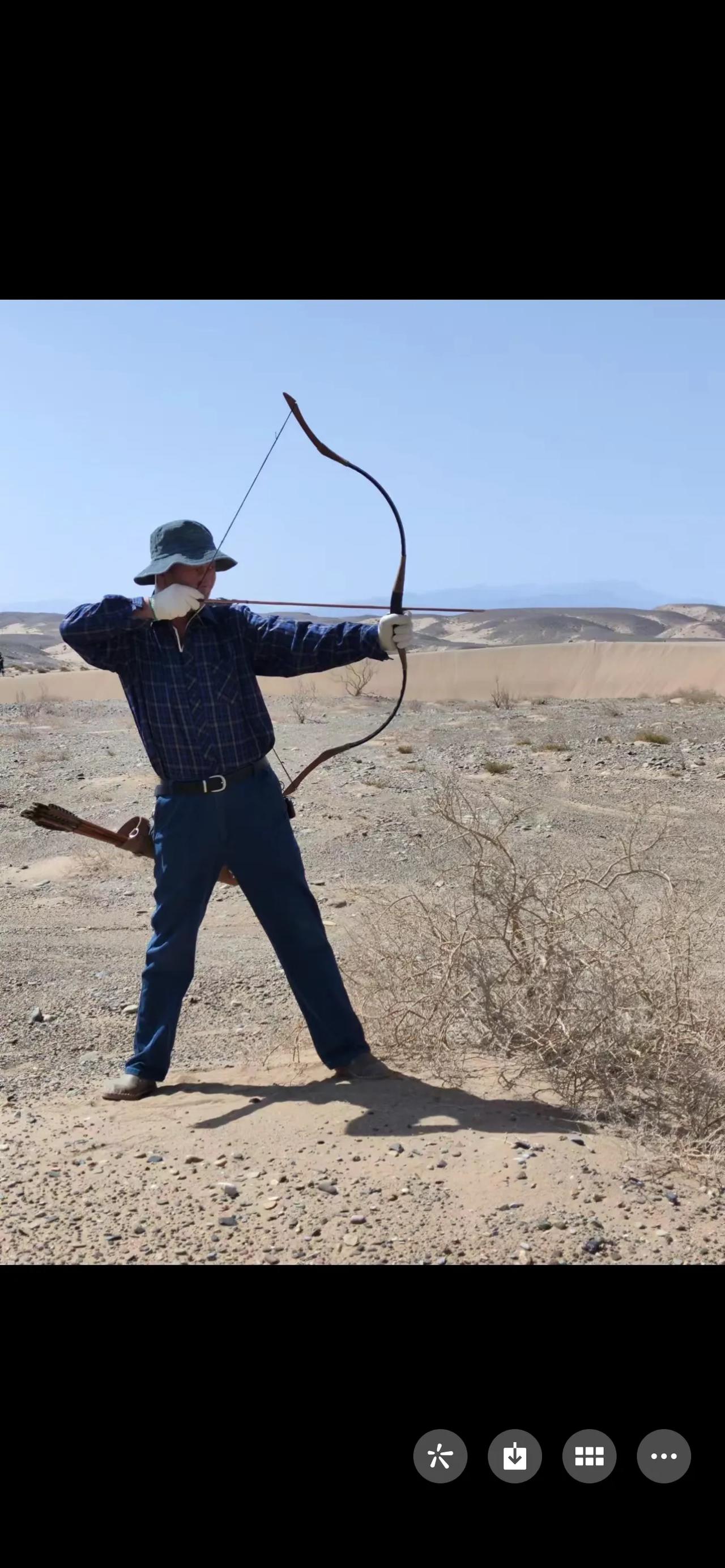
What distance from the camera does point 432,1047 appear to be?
465cm

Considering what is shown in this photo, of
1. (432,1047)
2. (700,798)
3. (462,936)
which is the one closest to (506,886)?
(462,936)

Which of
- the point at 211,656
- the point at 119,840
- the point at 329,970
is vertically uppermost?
the point at 211,656

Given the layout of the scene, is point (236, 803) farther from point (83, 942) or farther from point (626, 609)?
point (626, 609)

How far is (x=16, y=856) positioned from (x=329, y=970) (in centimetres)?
561

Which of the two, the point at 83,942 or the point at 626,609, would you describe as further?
the point at 626,609

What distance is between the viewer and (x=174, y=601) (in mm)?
4043

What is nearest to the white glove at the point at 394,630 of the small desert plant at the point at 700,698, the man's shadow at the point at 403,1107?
the man's shadow at the point at 403,1107

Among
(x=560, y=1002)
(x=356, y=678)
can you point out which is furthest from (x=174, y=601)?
(x=356, y=678)

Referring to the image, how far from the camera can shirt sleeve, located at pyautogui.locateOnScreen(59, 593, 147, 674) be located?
4172 mm

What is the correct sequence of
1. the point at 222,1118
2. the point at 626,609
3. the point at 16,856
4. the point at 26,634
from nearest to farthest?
the point at 222,1118, the point at 16,856, the point at 26,634, the point at 626,609

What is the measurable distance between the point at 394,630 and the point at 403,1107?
1516mm

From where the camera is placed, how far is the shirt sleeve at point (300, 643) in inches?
164
